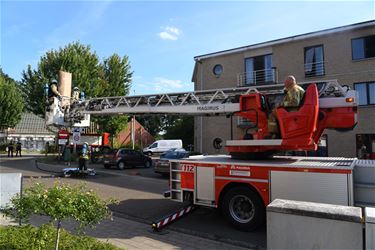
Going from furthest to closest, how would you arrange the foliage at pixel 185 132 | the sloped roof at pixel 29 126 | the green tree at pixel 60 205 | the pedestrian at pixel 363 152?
the sloped roof at pixel 29 126 → the foliage at pixel 185 132 → the pedestrian at pixel 363 152 → the green tree at pixel 60 205

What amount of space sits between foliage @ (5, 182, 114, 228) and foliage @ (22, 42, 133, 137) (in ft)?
111

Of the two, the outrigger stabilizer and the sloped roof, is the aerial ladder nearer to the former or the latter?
the outrigger stabilizer

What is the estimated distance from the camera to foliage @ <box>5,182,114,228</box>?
16.5 feet

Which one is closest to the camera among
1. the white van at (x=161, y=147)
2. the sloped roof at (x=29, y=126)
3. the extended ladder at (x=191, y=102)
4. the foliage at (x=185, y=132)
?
the extended ladder at (x=191, y=102)

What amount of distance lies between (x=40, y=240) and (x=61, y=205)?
34.2 inches

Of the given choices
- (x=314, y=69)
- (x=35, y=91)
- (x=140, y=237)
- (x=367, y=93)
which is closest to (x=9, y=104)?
(x=35, y=91)

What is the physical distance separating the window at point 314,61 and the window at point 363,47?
2.01m

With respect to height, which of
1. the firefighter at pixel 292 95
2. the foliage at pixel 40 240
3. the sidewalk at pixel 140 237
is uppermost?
the firefighter at pixel 292 95

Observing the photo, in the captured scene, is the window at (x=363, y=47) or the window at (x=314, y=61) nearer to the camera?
the window at (x=363, y=47)

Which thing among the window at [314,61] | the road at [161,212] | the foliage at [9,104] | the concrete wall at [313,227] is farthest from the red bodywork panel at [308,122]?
the foliage at [9,104]

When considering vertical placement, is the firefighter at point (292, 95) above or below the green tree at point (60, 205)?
above

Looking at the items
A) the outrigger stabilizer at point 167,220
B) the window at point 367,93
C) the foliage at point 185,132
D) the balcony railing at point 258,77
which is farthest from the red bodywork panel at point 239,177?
the foliage at point 185,132

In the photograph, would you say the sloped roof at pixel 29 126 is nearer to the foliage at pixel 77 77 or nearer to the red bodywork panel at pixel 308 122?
the foliage at pixel 77 77

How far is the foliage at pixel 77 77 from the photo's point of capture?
38.2 metres
